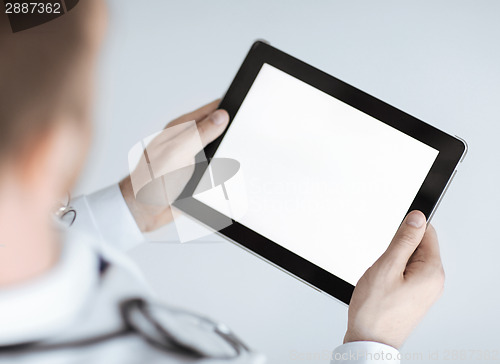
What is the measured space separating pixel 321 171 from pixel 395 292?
0.14m

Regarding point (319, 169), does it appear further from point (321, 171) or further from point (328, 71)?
point (328, 71)

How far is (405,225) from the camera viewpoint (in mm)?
489

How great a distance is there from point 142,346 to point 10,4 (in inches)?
8.6

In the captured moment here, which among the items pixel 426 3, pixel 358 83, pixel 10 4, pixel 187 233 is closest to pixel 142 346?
pixel 10 4

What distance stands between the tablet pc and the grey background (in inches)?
5.5

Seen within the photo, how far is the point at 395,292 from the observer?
0.49 m

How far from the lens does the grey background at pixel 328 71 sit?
2.10 feet

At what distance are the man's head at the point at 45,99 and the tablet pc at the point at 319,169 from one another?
0.28 meters

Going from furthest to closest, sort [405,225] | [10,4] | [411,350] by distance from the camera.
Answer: [411,350]
[405,225]
[10,4]

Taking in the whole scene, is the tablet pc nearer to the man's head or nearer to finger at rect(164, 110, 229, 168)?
finger at rect(164, 110, 229, 168)

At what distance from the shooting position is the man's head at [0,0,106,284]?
0.25m

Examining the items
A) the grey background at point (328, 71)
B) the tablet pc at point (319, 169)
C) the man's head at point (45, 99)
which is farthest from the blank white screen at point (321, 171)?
the man's head at point (45, 99)

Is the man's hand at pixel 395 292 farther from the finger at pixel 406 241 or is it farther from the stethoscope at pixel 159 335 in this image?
the stethoscope at pixel 159 335

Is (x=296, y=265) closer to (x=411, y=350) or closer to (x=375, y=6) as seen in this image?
(x=411, y=350)
